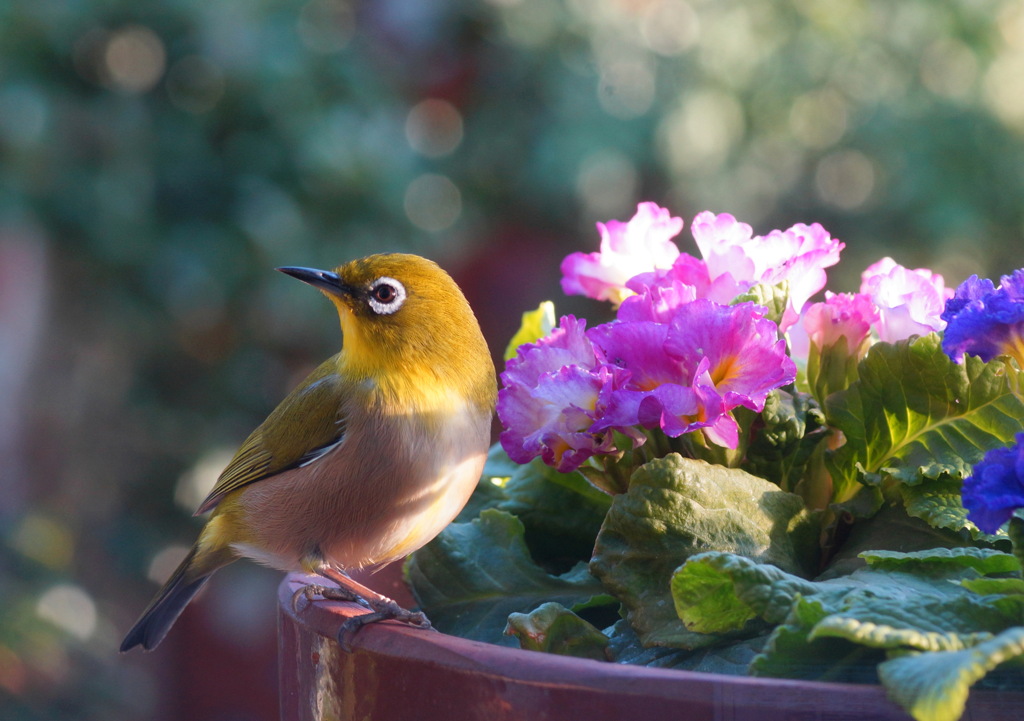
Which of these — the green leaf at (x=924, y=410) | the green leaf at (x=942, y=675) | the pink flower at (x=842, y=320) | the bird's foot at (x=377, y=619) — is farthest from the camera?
the pink flower at (x=842, y=320)

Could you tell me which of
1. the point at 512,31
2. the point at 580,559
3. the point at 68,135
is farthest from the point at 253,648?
the point at 580,559

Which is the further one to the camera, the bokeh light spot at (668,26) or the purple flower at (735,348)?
the bokeh light spot at (668,26)

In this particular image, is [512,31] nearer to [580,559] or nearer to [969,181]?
[969,181]

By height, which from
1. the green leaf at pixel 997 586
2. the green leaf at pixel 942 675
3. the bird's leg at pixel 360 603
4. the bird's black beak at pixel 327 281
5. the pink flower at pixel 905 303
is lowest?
the bird's leg at pixel 360 603

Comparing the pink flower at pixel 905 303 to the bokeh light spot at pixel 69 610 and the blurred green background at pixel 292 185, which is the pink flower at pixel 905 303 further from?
the bokeh light spot at pixel 69 610

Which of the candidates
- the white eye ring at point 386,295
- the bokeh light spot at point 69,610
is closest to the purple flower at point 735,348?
the white eye ring at point 386,295

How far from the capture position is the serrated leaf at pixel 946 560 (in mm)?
1119

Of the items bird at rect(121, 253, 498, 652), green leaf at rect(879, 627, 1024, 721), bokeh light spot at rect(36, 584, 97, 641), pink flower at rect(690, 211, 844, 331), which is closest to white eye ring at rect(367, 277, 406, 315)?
bird at rect(121, 253, 498, 652)

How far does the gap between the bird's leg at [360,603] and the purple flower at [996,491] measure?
0.61 meters

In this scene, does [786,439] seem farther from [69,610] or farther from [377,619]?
[69,610]

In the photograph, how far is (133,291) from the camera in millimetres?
3564

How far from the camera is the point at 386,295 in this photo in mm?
1843

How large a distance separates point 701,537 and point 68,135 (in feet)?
9.47

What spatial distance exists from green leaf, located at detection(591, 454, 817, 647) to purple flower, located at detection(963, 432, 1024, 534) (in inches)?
12.1
